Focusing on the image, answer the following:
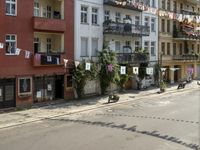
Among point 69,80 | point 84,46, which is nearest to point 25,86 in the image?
point 69,80

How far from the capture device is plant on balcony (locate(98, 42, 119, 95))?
39.7 m

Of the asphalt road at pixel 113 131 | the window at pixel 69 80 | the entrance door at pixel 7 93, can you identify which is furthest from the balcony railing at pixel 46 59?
the asphalt road at pixel 113 131

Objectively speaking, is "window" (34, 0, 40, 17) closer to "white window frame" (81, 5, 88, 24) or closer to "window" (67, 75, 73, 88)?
"white window frame" (81, 5, 88, 24)

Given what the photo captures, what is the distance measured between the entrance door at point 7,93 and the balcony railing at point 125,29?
46.4ft

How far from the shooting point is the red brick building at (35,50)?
3130 centimetres

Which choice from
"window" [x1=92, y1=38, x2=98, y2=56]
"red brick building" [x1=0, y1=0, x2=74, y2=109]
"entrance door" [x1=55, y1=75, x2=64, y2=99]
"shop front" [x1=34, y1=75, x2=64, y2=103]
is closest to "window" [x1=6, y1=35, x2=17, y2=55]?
"red brick building" [x1=0, y1=0, x2=74, y2=109]

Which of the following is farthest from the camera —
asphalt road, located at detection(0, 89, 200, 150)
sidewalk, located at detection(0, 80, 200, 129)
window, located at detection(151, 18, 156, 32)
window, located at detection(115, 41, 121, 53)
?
window, located at detection(151, 18, 156, 32)

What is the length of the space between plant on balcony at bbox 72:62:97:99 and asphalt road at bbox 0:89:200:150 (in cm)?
537

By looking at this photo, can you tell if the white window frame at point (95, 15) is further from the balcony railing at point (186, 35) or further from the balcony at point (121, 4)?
the balcony railing at point (186, 35)

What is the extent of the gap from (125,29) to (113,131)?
78.1 ft

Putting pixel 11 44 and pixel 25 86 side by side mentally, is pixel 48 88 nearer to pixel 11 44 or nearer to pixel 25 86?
pixel 25 86

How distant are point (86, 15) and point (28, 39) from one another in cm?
944

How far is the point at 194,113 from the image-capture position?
30.3 meters

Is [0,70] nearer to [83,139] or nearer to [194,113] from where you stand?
[83,139]
